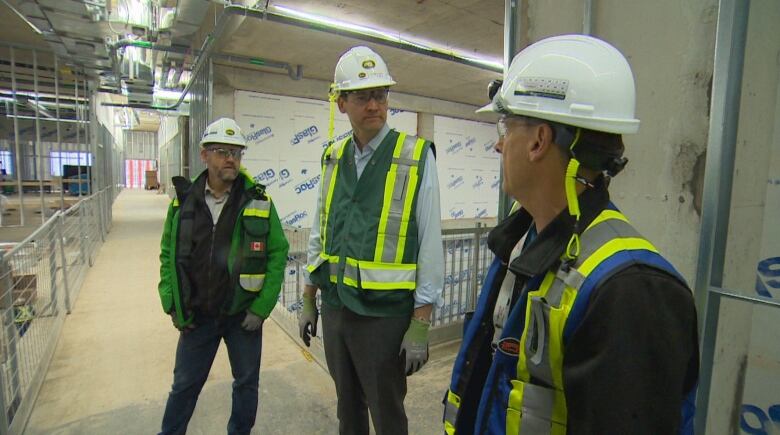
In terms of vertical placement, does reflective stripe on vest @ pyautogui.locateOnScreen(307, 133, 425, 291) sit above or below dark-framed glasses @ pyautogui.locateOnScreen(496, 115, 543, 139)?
below

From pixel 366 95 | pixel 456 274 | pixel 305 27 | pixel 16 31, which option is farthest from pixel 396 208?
pixel 16 31

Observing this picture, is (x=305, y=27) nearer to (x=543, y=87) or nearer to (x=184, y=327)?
(x=184, y=327)

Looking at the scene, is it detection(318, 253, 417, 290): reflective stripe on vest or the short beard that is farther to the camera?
the short beard

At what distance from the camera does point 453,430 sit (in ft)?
3.32

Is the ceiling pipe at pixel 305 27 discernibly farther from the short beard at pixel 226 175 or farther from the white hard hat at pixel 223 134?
the short beard at pixel 226 175

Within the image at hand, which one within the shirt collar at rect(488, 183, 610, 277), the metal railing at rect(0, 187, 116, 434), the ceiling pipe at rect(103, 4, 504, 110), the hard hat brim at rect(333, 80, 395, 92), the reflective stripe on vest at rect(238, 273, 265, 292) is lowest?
the metal railing at rect(0, 187, 116, 434)

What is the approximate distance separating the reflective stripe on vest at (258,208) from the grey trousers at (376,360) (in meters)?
0.66

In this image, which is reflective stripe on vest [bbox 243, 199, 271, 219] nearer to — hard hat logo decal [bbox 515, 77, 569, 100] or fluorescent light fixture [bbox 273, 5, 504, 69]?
hard hat logo decal [bbox 515, 77, 569, 100]

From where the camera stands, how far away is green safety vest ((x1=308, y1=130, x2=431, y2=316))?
1.70 metres


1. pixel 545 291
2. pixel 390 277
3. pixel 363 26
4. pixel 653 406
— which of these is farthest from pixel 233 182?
pixel 363 26

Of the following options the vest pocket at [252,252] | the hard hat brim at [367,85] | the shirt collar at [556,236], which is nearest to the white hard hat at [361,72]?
the hard hat brim at [367,85]

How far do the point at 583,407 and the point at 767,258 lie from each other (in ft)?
5.51

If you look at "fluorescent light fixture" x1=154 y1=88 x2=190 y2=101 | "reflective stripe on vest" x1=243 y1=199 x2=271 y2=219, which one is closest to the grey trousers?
"reflective stripe on vest" x1=243 y1=199 x2=271 y2=219

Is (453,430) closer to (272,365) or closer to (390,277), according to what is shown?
(390,277)
